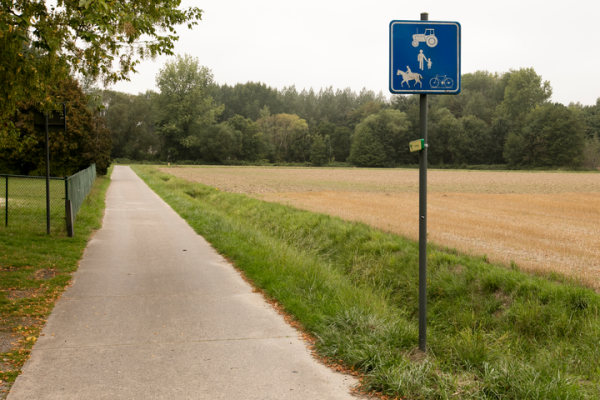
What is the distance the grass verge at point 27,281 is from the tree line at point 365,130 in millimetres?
83208

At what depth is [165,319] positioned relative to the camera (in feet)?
19.4

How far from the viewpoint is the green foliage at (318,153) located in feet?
367

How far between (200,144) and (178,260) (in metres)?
90.2

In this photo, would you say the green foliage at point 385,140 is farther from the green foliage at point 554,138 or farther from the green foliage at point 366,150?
the green foliage at point 554,138

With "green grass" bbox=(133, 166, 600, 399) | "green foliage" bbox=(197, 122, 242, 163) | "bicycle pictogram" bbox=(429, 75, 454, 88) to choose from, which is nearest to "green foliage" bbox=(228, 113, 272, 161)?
"green foliage" bbox=(197, 122, 242, 163)

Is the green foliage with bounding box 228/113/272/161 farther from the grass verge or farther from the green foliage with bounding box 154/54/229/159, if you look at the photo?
the grass verge

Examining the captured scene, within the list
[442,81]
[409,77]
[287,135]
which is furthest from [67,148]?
[287,135]

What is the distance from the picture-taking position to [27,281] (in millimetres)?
7508

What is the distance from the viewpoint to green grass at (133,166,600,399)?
400 cm

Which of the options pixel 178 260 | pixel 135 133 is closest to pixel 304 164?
pixel 135 133

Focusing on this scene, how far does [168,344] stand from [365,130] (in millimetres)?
107978

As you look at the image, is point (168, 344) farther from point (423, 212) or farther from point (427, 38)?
point (427, 38)

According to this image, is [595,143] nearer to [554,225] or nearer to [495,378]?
[554,225]

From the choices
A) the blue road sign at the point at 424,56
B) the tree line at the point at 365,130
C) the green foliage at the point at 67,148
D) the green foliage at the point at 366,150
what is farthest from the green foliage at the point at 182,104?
the blue road sign at the point at 424,56
